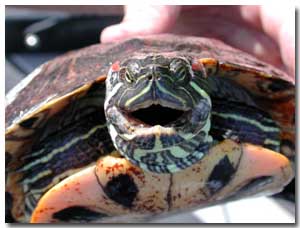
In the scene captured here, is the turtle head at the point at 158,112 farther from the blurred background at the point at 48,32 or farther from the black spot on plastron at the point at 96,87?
the blurred background at the point at 48,32

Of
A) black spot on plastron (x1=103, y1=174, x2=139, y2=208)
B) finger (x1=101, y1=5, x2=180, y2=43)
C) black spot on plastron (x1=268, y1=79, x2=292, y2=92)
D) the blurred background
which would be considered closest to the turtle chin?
black spot on plastron (x1=103, y1=174, x2=139, y2=208)

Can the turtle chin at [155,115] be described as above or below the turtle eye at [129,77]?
below

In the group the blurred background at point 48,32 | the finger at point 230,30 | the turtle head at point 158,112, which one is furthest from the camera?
the blurred background at point 48,32

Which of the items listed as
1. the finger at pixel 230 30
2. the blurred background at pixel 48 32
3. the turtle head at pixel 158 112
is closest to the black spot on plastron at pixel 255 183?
the turtle head at pixel 158 112

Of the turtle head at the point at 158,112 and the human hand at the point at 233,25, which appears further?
the human hand at the point at 233,25

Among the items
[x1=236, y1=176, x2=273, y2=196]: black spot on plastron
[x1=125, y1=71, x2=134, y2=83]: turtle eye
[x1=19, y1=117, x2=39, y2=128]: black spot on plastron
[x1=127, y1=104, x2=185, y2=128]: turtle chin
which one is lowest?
[x1=236, y1=176, x2=273, y2=196]: black spot on plastron

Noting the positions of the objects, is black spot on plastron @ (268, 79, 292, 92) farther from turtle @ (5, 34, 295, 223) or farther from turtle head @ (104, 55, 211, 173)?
turtle head @ (104, 55, 211, 173)

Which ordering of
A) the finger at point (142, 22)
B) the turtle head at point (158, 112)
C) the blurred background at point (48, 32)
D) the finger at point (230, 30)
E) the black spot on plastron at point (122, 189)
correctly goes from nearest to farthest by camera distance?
1. the turtle head at point (158, 112)
2. the black spot on plastron at point (122, 189)
3. the finger at point (142, 22)
4. the finger at point (230, 30)
5. the blurred background at point (48, 32)
